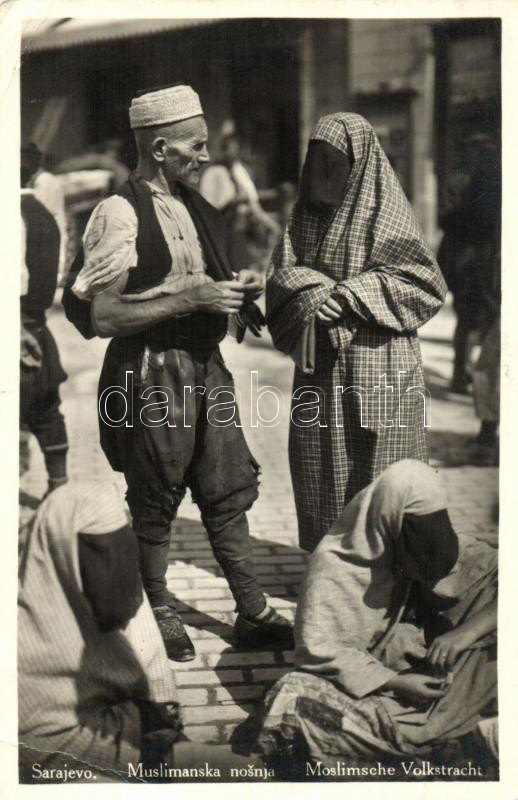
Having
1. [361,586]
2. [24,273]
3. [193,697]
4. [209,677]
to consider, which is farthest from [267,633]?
[24,273]

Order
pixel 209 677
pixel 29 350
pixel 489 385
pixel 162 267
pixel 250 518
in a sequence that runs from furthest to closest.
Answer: pixel 250 518 → pixel 489 385 → pixel 29 350 → pixel 209 677 → pixel 162 267

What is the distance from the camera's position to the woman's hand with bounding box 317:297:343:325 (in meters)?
3.88

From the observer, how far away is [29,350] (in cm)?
406

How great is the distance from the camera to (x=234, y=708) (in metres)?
3.85

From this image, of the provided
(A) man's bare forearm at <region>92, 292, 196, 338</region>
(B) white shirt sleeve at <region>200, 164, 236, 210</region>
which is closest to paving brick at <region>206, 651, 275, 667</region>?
(A) man's bare forearm at <region>92, 292, 196, 338</region>

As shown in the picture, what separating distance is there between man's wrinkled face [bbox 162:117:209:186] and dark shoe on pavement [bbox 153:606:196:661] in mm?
1666

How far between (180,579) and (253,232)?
64.7 inches

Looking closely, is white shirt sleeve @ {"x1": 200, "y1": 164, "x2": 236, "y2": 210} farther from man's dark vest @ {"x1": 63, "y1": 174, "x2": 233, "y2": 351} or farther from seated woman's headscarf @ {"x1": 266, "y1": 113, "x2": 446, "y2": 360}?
seated woman's headscarf @ {"x1": 266, "y1": 113, "x2": 446, "y2": 360}

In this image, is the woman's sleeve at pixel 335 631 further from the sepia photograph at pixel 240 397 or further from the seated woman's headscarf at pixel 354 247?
the seated woman's headscarf at pixel 354 247

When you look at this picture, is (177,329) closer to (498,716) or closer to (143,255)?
(143,255)

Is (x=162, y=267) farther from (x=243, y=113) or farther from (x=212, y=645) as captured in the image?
(x=212, y=645)

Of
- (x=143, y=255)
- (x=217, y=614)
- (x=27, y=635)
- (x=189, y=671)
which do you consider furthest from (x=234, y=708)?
(x=143, y=255)

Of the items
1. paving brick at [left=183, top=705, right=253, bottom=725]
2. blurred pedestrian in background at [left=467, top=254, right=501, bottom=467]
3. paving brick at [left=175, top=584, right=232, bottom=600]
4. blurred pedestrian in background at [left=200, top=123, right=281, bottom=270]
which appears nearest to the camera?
paving brick at [left=183, top=705, right=253, bottom=725]

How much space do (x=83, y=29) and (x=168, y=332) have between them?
124 centimetres
